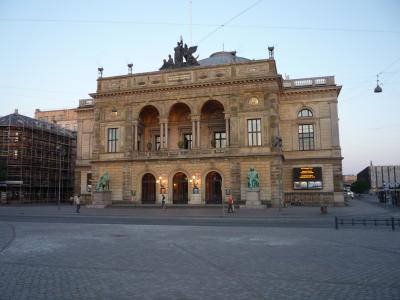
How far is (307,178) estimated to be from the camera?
47656 millimetres

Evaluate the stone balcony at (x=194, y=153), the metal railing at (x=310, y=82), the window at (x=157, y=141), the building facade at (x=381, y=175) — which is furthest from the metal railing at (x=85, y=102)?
the building facade at (x=381, y=175)

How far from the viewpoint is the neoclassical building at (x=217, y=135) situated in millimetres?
42844

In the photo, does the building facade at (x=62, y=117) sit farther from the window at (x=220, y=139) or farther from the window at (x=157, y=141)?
the window at (x=220, y=139)

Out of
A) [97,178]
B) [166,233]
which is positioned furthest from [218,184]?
[166,233]

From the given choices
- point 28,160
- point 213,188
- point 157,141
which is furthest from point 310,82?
point 28,160

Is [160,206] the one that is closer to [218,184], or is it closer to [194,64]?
[218,184]

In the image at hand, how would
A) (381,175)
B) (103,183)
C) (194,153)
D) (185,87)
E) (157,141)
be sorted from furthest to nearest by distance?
(381,175), (157,141), (185,87), (103,183), (194,153)

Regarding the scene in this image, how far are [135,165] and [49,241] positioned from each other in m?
32.0

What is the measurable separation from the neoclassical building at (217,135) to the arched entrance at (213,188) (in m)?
0.12

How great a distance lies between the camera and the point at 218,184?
44438mm

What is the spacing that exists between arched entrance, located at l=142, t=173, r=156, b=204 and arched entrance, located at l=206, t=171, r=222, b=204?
736cm

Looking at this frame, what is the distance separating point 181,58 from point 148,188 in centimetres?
1838

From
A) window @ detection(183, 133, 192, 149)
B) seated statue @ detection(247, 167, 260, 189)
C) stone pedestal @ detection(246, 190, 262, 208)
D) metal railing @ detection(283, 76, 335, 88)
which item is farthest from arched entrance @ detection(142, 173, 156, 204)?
metal railing @ detection(283, 76, 335, 88)

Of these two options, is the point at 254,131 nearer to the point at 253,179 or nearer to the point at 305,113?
the point at 253,179
